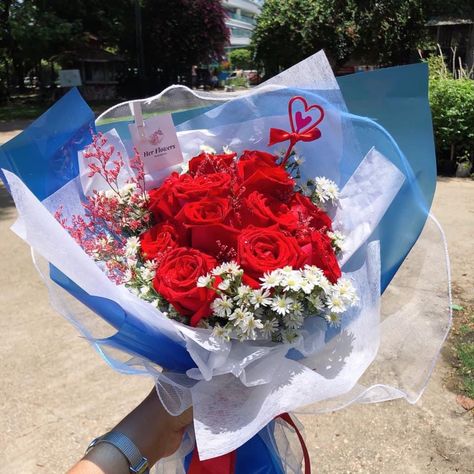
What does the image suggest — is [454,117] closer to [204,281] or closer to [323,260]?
[323,260]

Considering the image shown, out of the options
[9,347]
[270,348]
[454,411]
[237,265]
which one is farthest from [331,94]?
[9,347]

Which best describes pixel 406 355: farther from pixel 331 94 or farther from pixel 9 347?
pixel 9 347

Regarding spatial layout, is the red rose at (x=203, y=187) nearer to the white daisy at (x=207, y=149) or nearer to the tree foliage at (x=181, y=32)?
the white daisy at (x=207, y=149)

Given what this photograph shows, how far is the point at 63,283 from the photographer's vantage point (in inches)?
42.1

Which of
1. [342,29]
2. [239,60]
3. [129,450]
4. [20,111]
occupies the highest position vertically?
[342,29]

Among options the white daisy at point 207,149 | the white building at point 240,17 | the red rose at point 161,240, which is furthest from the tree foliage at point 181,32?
the white building at point 240,17

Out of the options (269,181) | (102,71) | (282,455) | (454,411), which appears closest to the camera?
(269,181)

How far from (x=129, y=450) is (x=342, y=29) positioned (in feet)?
59.4

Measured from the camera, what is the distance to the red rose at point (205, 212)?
3.68 feet

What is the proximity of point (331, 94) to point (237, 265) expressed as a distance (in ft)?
1.77

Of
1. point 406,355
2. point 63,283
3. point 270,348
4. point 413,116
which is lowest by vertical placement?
point 406,355

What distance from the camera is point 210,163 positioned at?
1.31 metres

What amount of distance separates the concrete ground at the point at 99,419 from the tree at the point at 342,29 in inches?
627

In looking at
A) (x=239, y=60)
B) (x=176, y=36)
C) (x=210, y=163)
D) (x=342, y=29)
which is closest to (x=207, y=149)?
(x=210, y=163)
